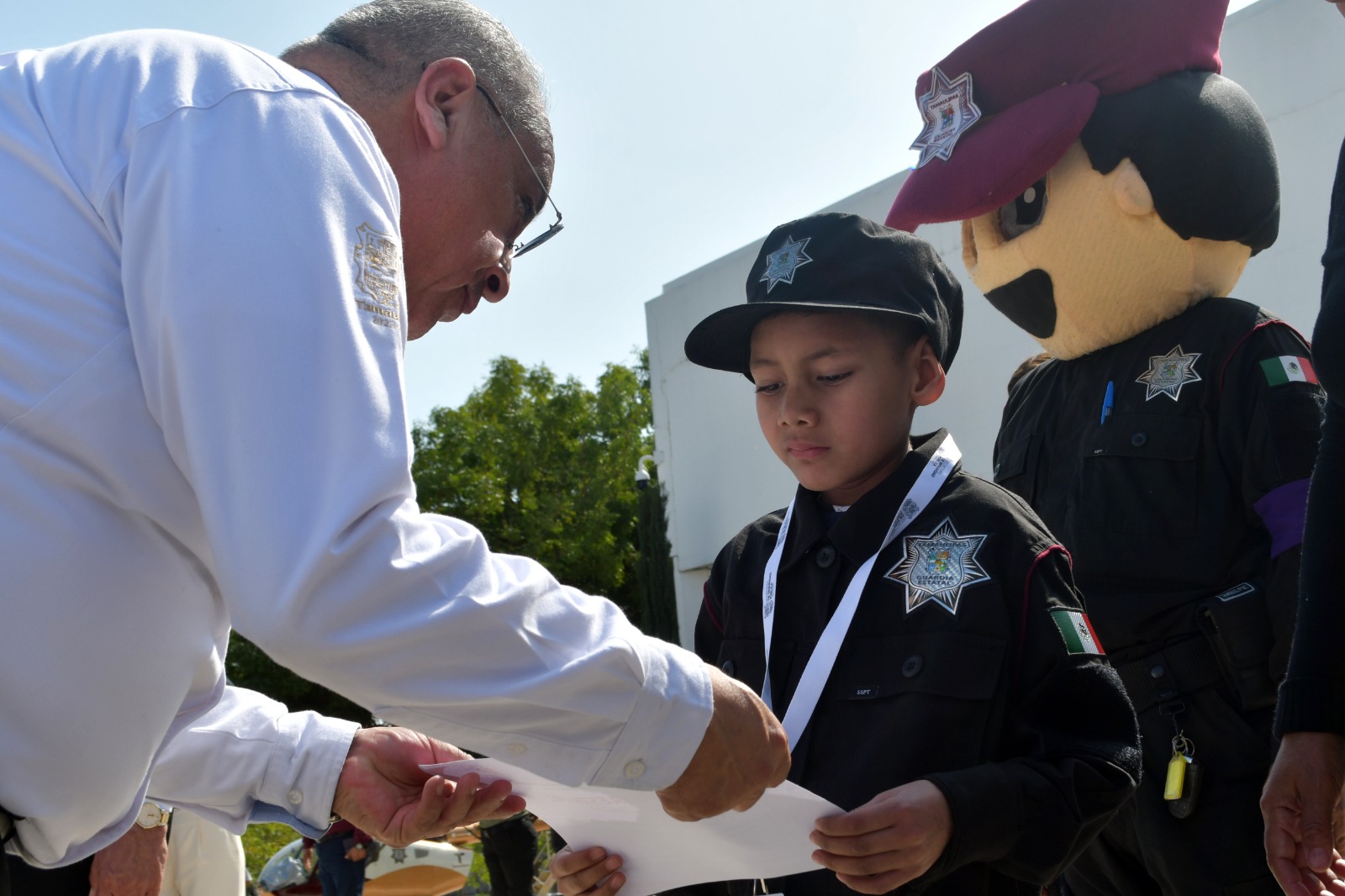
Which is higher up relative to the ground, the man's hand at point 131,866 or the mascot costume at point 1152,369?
the mascot costume at point 1152,369

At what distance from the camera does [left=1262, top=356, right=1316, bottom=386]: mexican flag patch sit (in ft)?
8.82

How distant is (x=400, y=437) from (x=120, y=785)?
615 mm

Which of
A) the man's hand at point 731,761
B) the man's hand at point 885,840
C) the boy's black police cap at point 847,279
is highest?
the boy's black police cap at point 847,279

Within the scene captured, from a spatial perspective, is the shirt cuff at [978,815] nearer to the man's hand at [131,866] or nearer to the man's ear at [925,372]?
the man's ear at [925,372]

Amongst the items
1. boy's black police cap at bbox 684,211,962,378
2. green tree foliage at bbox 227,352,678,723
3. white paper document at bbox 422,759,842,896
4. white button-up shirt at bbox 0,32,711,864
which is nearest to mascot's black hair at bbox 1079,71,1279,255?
boy's black police cap at bbox 684,211,962,378

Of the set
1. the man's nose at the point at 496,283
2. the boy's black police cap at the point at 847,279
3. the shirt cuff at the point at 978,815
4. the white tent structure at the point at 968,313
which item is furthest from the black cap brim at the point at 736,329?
the white tent structure at the point at 968,313

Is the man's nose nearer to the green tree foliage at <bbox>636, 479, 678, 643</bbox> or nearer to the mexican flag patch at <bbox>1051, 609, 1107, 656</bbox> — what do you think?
the mexican flag patch at <bbox>1051, 609, 1107, 656</bbox>

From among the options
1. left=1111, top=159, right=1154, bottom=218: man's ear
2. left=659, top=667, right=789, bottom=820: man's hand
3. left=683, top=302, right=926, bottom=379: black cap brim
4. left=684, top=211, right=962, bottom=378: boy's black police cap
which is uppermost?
left=1111, top=159, right=1154, bottom=218: man's ear

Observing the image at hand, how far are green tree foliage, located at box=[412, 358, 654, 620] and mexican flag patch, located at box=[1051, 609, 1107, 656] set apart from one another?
997 inches

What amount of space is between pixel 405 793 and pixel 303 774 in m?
0.18

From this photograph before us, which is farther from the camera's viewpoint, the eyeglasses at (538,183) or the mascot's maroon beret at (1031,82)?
the mascot's maroon beret at (1031,82)

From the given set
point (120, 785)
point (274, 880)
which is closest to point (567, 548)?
point (274, 880)

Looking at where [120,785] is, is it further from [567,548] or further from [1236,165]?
[567,548]

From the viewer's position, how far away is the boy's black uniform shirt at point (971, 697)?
1.84 meters
